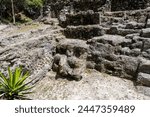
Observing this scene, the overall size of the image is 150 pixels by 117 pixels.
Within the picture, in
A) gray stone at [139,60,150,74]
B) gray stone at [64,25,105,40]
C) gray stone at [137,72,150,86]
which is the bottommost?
gray stone at [137,72,150,86]

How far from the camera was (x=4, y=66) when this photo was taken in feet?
15.4

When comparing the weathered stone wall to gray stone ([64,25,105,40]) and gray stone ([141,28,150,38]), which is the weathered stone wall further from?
gray stone ([141,28,150,38])

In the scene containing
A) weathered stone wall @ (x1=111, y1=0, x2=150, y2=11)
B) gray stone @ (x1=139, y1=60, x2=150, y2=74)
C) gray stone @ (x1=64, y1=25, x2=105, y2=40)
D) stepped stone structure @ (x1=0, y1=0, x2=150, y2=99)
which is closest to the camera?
gray stone @ (x1=139, y1=60, x2=150, y2=74)

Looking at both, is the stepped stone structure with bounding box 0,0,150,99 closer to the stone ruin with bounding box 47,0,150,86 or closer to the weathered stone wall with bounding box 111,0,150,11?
the stone ruin with bounding box 47,0,150,86

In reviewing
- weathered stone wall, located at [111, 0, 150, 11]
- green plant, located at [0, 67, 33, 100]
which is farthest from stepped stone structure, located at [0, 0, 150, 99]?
weathered stone wall, located at [111, 0, 150, 11]

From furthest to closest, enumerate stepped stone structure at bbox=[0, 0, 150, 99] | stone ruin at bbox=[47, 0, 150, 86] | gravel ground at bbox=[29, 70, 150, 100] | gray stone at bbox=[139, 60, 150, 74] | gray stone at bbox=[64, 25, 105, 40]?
gray stone at bbox=[64, 25, 105, 40]
stone ruin at bbox=[47, 0, 150, 86]
stepped stone structure at bbox=[0, 0, 150, 99]
gray stone at bbox=[139, 60, 150, 74]
gravel ground at bbox=[29, 70, 150, 100]

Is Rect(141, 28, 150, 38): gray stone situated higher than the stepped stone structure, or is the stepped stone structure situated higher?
Rect(141, 28, 150, 38): gray stone

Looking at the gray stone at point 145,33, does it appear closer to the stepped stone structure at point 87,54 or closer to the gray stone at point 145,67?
the stepped stone structure at point 87,54

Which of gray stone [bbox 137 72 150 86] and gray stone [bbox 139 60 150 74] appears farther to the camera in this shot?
gray stone [bbox 139 60 150 74]

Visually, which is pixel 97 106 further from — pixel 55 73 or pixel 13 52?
pixel 13 52

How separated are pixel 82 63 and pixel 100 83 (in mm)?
1058

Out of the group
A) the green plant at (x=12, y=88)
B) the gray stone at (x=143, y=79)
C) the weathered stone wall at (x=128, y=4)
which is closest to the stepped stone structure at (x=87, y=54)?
the gray stone at (x=143, y=79)

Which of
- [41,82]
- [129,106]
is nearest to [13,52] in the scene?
[41,82]

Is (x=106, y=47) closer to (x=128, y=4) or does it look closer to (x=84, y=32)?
(x=84, y=32)
